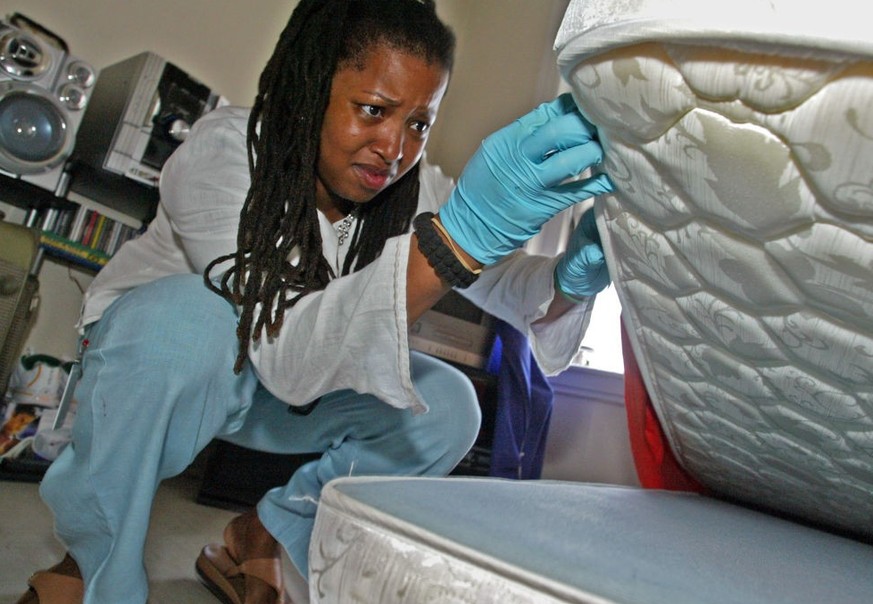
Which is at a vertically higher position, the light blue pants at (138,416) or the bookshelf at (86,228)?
the bookshelf at (86,228)

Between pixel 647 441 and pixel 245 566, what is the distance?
1.94ft

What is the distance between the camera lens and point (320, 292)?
2.45ft

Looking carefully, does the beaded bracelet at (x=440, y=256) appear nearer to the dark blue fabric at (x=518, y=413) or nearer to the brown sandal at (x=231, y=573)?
the brown sandal at (x=231, y=573)

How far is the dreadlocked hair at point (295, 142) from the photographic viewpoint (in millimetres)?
794

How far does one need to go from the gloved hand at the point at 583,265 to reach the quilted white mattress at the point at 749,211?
0.14m

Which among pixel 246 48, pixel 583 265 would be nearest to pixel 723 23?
pixel 583 265

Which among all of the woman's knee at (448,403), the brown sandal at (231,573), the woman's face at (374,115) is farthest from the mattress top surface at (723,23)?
the brown sandal at (231,573)

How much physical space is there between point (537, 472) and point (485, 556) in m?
1.69

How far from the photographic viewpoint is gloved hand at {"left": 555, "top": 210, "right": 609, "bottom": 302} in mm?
721

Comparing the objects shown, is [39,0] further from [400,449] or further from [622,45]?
[622,45]

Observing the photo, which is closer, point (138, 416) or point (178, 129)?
point (138, 416)

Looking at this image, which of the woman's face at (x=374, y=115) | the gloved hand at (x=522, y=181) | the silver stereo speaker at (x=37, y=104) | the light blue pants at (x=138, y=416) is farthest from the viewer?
the silver stereo speaker at (x=37, y=104)

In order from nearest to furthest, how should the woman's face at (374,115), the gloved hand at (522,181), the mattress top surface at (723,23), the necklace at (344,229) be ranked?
the mattress top surface at (723,23)
the gloved hand at (522,181)
the woman's face at (374,115)
the necklace at (344,229)

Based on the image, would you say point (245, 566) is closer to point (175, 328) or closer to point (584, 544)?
point (175, 328)
